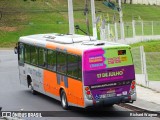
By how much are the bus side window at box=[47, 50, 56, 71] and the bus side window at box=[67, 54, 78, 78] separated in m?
1.54

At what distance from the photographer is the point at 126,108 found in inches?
772

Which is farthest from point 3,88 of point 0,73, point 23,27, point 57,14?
point 57,14

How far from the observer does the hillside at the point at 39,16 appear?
63031 mm

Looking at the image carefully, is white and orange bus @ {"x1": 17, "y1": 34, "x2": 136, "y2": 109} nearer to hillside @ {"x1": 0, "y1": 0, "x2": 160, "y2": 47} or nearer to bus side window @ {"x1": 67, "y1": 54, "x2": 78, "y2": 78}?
bus side window @ {"x1": 67, "y1": 54, "x2": 78, "y2": 78}

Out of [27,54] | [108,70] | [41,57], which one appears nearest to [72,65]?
[108,70]

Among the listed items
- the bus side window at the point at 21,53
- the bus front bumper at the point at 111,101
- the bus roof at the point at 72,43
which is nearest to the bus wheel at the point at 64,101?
the bus roof at the point at 72,43

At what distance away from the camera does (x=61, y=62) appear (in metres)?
20.3

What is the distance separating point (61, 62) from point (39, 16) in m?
52.4

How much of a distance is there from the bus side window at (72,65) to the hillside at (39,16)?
39.2m

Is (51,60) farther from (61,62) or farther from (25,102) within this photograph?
(25,102)

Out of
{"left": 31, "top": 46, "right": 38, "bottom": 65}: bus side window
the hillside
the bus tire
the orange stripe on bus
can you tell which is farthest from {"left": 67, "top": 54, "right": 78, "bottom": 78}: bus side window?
the hillside

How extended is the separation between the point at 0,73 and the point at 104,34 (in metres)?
13.8

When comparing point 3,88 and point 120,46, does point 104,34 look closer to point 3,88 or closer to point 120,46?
point 3,88

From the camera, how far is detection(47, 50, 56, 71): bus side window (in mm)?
20969
